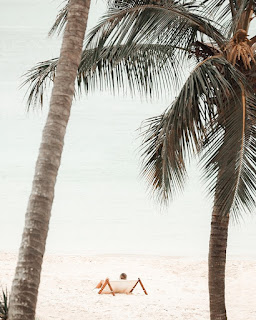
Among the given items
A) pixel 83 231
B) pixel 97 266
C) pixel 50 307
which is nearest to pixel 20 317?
pixel 50 307

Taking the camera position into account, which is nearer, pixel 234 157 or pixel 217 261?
pixel 234 157

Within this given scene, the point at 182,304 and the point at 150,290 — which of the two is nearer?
the point at 182,304

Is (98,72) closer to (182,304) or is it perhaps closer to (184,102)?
(184,102)

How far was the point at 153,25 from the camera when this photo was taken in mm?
9555

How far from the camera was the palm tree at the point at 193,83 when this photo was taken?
8.23m

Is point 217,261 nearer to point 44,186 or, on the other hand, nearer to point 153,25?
point 153,25

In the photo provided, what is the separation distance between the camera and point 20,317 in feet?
18.5

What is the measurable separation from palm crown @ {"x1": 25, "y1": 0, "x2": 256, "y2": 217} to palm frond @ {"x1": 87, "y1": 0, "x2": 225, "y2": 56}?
0.05 ft

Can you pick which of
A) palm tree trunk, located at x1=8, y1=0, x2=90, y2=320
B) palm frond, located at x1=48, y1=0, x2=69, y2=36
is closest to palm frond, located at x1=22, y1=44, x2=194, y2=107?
palm frond, located at x1=48, y1=0, x2=69, y2=36

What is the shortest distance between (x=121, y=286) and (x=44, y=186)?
36.1 ft

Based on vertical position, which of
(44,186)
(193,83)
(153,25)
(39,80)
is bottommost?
(44,186)

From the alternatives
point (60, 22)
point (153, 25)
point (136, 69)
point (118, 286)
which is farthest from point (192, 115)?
point (118, 286)

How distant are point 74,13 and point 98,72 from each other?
4.13 metres

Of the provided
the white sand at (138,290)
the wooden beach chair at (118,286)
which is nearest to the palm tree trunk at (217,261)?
the white sand at (138,290)
